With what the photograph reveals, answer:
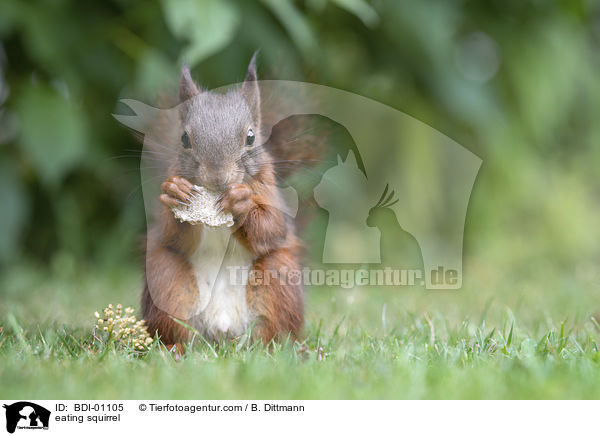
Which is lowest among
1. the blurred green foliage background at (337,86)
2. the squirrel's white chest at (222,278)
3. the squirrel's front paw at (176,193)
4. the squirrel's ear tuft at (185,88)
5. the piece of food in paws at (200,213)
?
the squirrel's white chest at (222,278)

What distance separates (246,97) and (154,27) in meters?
1.35

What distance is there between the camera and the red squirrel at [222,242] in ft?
3.68

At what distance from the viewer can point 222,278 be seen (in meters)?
1.17

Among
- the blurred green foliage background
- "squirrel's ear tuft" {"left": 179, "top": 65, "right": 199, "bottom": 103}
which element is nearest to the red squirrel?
"squirrel's ear tuft" {"left": 179, "top": 65, "right": 199, "bottom": 103}

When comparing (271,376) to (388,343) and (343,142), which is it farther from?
(343,142)

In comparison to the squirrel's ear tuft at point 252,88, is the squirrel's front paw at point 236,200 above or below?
below
